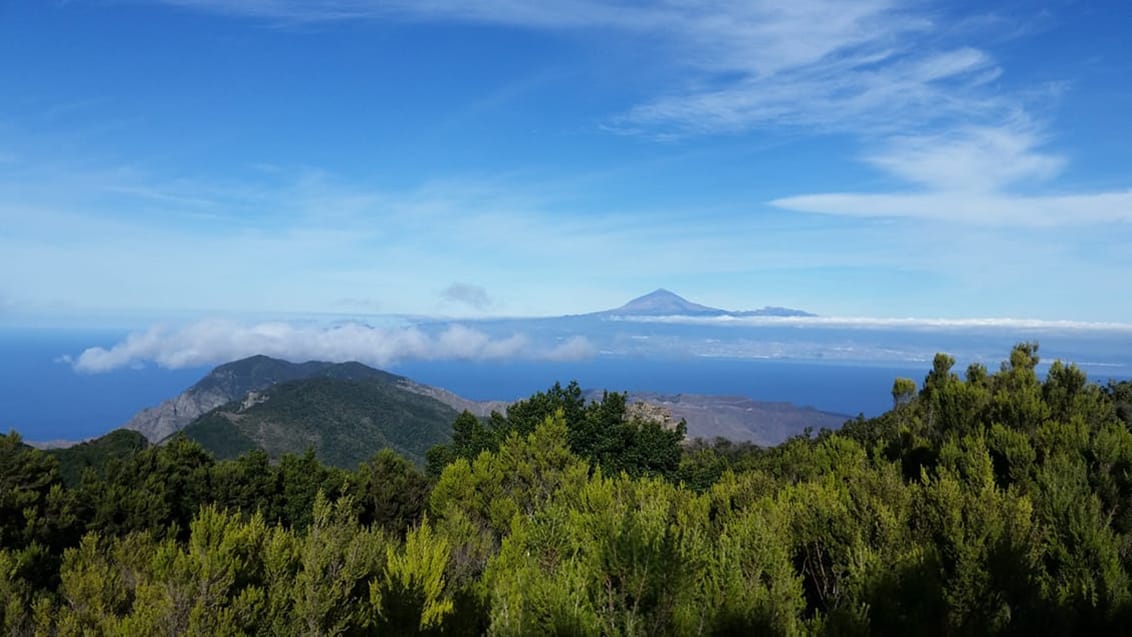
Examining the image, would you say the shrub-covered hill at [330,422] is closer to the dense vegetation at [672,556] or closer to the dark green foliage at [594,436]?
the dark green foliage at [594,436]

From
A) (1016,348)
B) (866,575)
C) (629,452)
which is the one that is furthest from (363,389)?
(866,575)

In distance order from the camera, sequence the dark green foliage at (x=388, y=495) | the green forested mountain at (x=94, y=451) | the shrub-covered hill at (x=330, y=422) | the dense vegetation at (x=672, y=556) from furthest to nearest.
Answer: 1. the shrub-covered hill at (x=330, y=422)
2. the green forested mountain at (x=94, y=451)
3. the dark green foliage at (x=388, y=495)
4. the dense vegetation at (x=672, y=556)

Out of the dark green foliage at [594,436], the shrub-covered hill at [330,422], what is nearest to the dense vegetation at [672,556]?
the dark green foliage at [594,436]

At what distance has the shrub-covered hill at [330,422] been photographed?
13812cm

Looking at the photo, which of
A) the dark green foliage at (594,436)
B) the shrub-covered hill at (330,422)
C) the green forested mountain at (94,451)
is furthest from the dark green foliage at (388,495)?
the shrub-covered hill at (330,422)

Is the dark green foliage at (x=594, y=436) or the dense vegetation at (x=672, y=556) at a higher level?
the dense vegetation at (x=672, y=556)

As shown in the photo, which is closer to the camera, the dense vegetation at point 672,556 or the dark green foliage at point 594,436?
the dense vegetation at point 672,556

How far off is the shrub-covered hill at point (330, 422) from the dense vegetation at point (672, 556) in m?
116

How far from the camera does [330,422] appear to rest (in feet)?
525

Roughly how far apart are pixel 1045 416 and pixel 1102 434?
5.25 metres

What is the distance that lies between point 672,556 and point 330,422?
539ft

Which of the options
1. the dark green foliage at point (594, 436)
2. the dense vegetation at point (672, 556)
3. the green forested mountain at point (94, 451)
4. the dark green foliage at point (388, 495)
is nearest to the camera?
the dense vegetation at point (672, 556)

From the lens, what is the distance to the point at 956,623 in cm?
1341

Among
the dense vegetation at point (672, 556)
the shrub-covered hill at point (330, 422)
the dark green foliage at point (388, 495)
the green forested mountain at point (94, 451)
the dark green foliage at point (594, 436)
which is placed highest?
the dense vegetation at point (672, 556)
